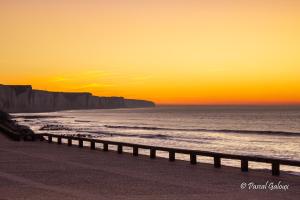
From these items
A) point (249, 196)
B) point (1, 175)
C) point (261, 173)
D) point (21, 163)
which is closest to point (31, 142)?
point (21, 163)

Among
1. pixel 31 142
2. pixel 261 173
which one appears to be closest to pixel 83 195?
pixel 261 173

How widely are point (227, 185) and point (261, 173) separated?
3.30 meters

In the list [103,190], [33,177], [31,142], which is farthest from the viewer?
[31,142]

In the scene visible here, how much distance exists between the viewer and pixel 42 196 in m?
12.4

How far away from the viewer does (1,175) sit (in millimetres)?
16750

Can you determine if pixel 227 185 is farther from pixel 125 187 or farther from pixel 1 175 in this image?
pixel 1 175

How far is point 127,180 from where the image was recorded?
1551 centimetres

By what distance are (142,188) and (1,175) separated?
583 cm

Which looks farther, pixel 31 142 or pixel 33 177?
pixel 31 142

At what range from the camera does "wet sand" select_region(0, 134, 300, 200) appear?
41.8ft

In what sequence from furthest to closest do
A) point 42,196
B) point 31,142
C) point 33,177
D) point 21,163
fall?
point 31,142, point 21,163, point 33,177, point 42,196

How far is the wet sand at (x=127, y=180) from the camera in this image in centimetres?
1273

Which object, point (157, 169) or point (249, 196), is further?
point (157, 169)

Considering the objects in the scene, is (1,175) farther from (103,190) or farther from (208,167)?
(208,167)
